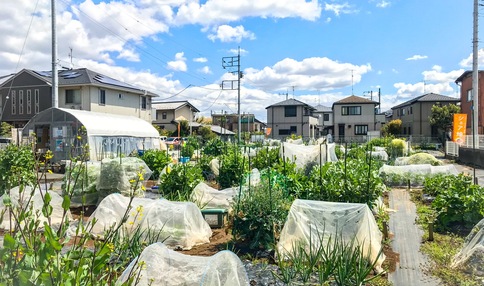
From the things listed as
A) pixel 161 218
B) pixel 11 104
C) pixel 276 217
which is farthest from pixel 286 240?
pixel 11 104

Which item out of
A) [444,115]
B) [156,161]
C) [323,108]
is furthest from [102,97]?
[323,108]

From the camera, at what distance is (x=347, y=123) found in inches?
1599

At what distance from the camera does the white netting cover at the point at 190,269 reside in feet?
8.80

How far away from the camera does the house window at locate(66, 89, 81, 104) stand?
23.9 m

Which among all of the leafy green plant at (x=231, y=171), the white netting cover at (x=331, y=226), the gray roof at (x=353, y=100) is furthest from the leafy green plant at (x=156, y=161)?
the gray roof at (x=353, y=100)

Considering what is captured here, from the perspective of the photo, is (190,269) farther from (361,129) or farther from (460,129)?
(361,129)

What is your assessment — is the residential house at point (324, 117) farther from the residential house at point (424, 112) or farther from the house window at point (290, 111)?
the residential house at point (424, 112)

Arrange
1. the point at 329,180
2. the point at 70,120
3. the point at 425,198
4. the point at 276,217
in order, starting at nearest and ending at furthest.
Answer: the point at 276,217 < the point at 329,180 < the point at 425,198 < the point at 70,120

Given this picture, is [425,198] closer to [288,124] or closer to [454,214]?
[454,214]

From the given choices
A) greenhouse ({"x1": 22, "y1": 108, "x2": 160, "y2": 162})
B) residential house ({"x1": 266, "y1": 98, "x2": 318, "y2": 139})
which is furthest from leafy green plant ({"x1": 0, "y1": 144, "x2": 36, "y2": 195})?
residential house ({"x1": 266, "y1": 98, "x2": 318, "y2": 139})

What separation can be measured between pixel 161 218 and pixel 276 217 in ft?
4.84

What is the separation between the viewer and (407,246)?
5.15 m

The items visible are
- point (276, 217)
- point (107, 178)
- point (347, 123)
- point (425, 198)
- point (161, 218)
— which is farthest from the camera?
point (347, 123)

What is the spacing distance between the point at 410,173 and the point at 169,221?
24.4ft
